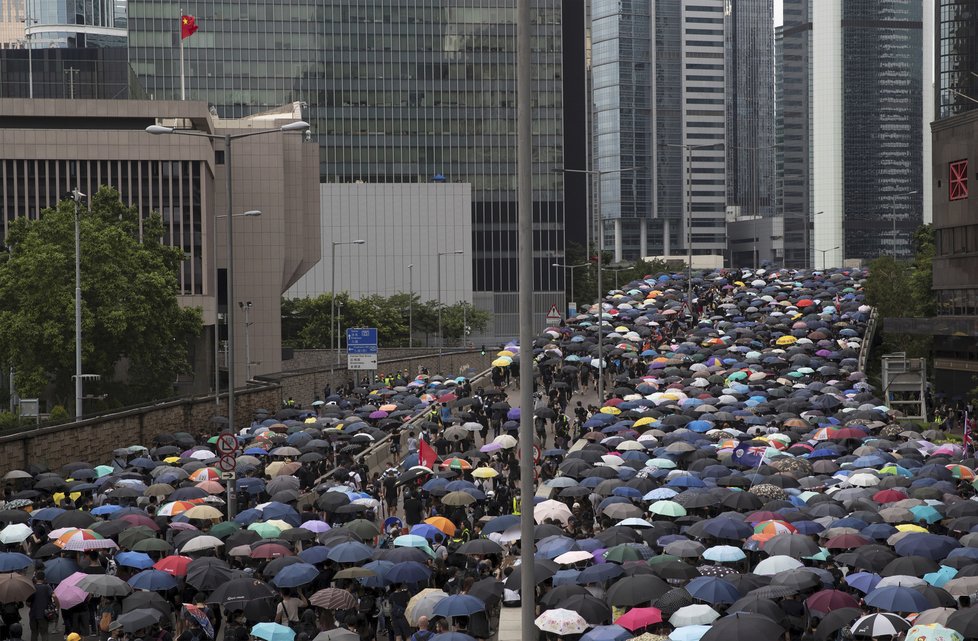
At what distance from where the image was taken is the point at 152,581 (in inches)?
838

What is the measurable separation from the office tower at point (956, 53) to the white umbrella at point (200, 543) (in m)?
119

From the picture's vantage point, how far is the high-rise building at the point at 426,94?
137 m

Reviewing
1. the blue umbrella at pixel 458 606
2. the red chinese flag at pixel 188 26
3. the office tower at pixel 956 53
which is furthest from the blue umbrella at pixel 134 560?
the office tower at pixel 956 53

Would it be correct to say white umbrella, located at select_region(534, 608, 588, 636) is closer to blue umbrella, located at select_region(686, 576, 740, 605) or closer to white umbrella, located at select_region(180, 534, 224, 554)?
blue umbrella, located at select_region(686, 576, 740, 605)

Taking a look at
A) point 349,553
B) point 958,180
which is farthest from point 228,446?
point 958,180

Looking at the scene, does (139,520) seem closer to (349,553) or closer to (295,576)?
(349,553)

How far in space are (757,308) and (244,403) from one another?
2731cm

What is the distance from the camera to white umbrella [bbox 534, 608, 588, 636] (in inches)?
709

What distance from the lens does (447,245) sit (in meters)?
134

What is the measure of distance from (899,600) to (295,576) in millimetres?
8670

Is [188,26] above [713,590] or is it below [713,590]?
above

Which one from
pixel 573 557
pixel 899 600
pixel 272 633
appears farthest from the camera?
pixel 573 557

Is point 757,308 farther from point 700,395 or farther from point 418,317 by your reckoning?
point 418,317

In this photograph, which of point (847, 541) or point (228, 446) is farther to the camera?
point (228, 446)
